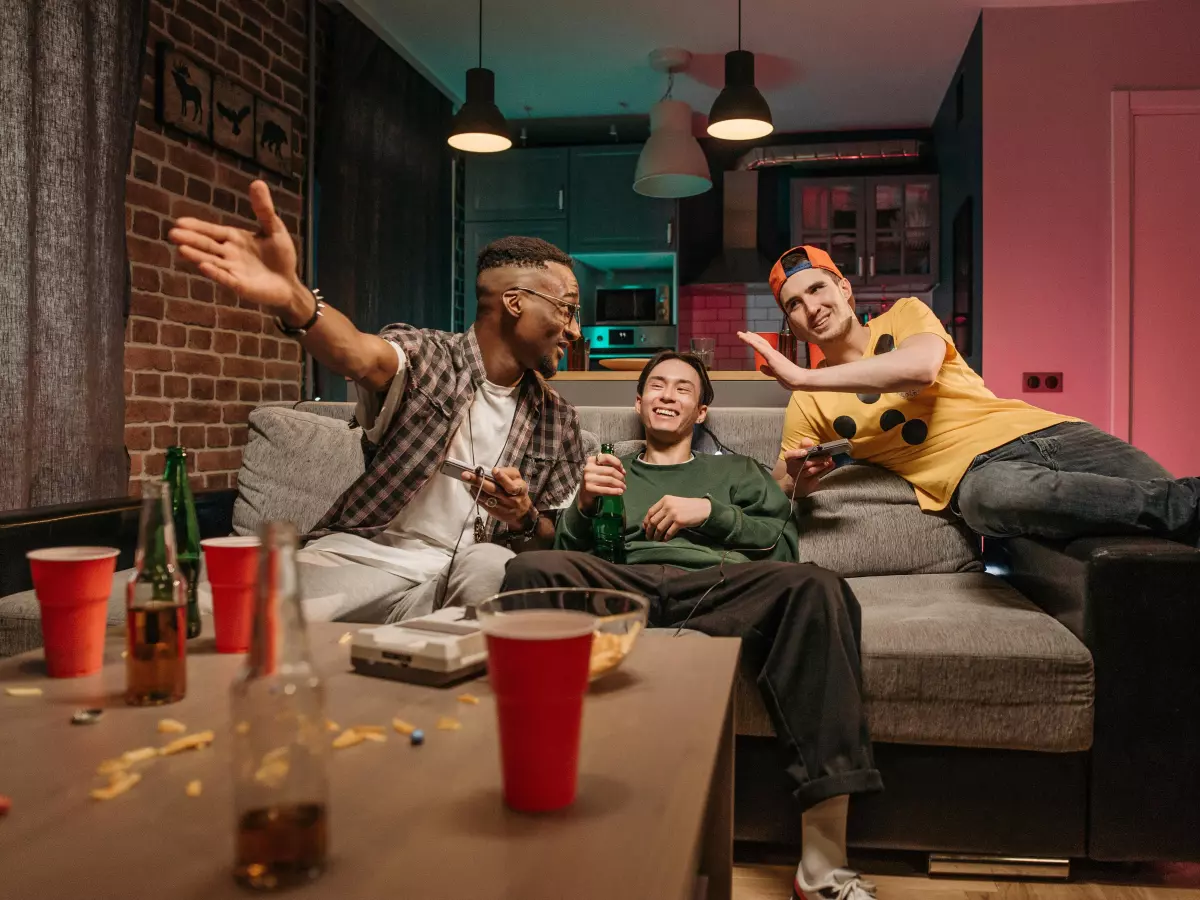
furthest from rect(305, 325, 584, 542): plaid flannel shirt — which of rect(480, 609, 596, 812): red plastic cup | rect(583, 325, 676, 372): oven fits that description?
rect(583, 325, 676, 372): oven

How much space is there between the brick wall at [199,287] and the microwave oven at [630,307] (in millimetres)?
2817

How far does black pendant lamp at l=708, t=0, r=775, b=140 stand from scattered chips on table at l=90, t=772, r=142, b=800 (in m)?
3.93

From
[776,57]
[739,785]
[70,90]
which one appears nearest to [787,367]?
[739,785]

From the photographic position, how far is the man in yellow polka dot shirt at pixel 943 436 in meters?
1.83

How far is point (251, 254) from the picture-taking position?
4.58ft

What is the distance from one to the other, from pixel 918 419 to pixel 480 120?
2.86 meters

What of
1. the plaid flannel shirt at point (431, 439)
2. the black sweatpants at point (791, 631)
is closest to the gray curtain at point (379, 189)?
the plaid flannel shirt at point (431, 439)

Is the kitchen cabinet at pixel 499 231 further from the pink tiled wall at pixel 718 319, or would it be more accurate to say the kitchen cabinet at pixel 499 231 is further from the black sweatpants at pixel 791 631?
the black sweatpants at pixel 791 631

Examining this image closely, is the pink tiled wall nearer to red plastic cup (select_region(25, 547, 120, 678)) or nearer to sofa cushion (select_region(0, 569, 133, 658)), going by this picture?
sofa cushion (select_region(0, 569, 133, 658))

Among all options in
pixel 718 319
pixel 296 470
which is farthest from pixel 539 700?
pixel 718 319

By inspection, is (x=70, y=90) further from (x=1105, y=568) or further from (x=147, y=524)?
(x=1105, y=568)

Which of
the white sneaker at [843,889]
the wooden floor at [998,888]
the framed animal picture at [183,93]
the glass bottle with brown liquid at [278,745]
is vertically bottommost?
the wooden floor at [998,888]

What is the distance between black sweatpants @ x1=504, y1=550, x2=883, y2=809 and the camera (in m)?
1.49

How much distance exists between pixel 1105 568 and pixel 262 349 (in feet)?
9.78
